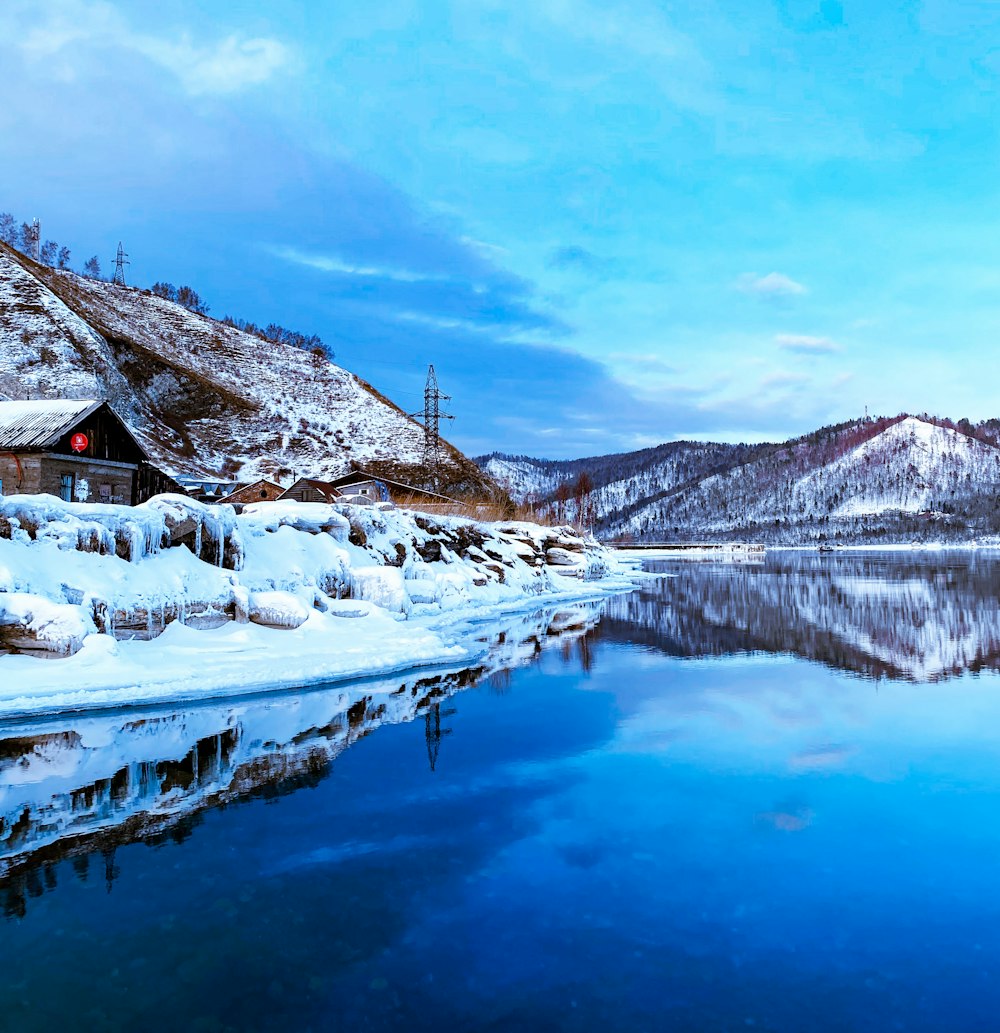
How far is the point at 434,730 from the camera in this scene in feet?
40.5

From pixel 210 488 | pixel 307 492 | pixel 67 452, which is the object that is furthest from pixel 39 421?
pixel 210 488

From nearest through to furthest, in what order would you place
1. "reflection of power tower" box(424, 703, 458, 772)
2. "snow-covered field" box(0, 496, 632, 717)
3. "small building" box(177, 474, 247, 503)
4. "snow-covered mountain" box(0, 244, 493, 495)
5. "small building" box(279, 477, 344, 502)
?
"reflection of power tower" box(424, 703, 458, 772)
"snow-covered field" box(0, 496, 632, 717)
"small building" box(177, 474, 247, 503)
"small building" box(279, 477, 344, 502)
"snow-covered mountain" box(0, 244, 493, 495)

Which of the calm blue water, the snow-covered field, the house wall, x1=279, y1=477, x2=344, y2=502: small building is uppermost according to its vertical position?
x1=279, y1=477, x2=344, y2=502: small building

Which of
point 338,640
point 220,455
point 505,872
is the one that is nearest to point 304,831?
point 505,872

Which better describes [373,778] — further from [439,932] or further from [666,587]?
[666,587]

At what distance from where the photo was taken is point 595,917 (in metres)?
6.36

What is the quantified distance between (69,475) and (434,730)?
1138 inches

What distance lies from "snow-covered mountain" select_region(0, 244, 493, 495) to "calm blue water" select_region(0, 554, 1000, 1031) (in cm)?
7375

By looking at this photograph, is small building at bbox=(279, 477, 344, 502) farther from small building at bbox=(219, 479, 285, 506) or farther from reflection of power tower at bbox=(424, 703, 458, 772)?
reflection of power tower at bbox=(424, 703, 458, 772)

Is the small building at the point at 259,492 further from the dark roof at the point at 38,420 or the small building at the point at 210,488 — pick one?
the dark roof at the point at 38,420

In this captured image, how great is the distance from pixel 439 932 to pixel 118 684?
10063 mm

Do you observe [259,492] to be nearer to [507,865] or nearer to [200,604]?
[200,604]

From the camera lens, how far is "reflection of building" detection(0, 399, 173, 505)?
107 feet

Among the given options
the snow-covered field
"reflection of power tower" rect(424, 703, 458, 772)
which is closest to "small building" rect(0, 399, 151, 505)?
the snow-covered field
